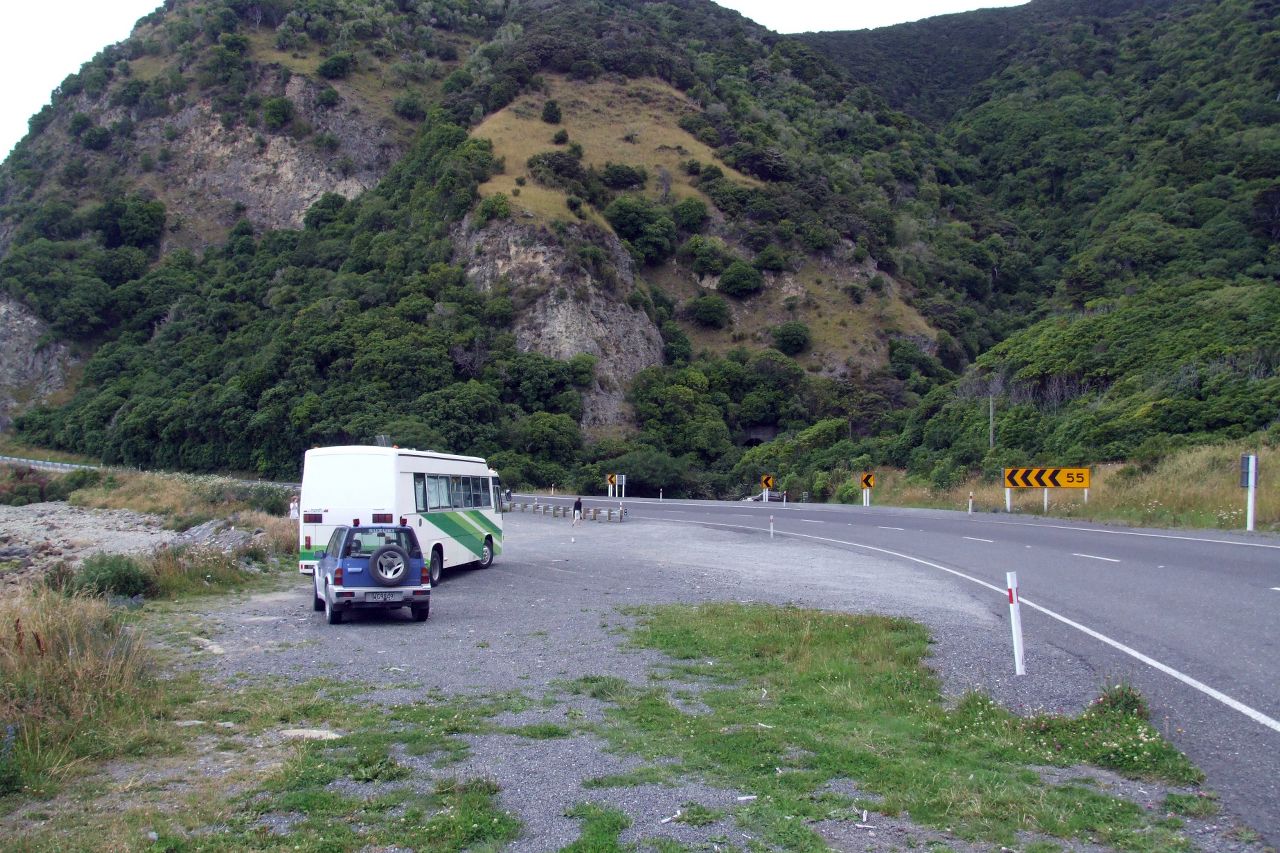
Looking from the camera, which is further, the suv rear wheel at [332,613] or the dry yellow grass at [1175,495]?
the dry yellow grass at [1175,495]

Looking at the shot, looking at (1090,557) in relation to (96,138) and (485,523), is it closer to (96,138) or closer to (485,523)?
(485,523)

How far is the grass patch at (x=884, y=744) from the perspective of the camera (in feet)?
17.8

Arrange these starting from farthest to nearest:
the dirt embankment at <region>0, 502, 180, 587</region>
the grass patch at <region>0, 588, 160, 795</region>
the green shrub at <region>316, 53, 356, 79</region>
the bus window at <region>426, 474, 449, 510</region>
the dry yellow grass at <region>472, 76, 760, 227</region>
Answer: the green shrub at <region>316, 53, 356, 79</region> < the dry yellow grass at <region>472, 76, 760, 227</region> < the dirt embankment at <region>0, 502, 180, 587</region> < the bus window at <region>426, 474, 449, 510</region> < the grass patch at <region>0, 588, 160, 795</region>

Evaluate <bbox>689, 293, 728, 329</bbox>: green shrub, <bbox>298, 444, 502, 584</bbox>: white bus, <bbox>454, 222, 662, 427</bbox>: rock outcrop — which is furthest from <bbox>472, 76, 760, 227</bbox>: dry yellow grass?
<bbox>298, 444, 502, 584</bbox>: white bus

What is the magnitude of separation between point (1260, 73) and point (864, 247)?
148ft

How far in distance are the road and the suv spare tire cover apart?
832 cm

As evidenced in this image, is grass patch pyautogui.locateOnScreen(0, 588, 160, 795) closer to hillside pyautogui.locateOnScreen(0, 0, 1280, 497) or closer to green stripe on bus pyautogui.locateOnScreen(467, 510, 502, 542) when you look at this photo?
green stripe on bus pyautogui.locateOnScreen(467, 510, 502, 542)

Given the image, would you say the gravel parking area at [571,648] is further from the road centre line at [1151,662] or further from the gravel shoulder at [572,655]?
the road centre line at [1151,662]

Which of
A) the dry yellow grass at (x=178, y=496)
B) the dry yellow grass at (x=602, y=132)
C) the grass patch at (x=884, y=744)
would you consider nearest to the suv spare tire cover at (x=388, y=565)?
the grass patch at (x=884, y=744)

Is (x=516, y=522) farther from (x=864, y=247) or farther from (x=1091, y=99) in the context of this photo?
(x=1091, y=99)

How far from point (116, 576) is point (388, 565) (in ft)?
17.8

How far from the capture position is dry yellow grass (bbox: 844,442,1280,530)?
24031mm

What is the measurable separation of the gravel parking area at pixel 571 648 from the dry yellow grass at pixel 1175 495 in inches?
367

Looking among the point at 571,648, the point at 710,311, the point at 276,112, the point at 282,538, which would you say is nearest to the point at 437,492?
the point at 282,538
